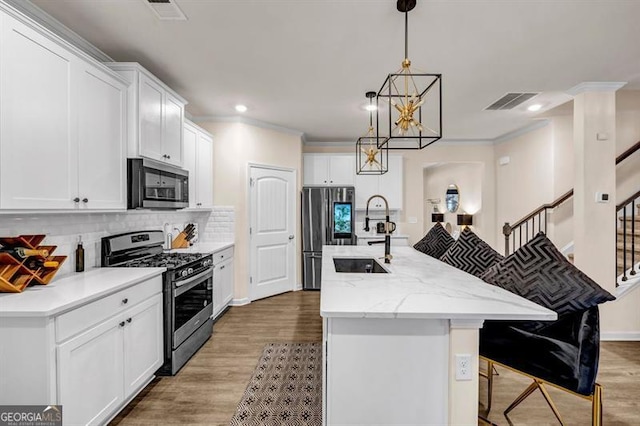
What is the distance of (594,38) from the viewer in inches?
98.3

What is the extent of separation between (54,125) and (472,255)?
2.92 meters

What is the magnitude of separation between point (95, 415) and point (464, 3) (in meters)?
3.31

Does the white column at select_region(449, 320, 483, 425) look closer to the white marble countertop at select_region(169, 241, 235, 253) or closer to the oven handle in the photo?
the oven handle

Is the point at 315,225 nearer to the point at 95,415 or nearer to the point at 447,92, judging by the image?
the point at 447,92

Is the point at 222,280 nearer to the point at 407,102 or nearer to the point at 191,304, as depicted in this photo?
the point at 191,304

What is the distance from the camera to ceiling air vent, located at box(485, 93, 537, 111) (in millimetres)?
3734

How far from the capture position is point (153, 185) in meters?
2.75

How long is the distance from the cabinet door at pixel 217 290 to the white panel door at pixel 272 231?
77 cm

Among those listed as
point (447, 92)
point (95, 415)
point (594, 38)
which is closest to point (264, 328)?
point (95, 415)

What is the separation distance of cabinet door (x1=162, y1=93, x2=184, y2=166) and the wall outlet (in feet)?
9.41

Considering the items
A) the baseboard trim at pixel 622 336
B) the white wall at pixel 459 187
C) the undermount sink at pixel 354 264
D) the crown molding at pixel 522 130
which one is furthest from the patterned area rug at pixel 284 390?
the white wall at pixel 459 187

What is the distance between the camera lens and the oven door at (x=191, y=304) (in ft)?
8.73

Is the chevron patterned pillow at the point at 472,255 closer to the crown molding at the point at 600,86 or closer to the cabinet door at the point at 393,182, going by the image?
the crown molding at the point at 600,86

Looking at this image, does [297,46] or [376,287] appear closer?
[376,287]
